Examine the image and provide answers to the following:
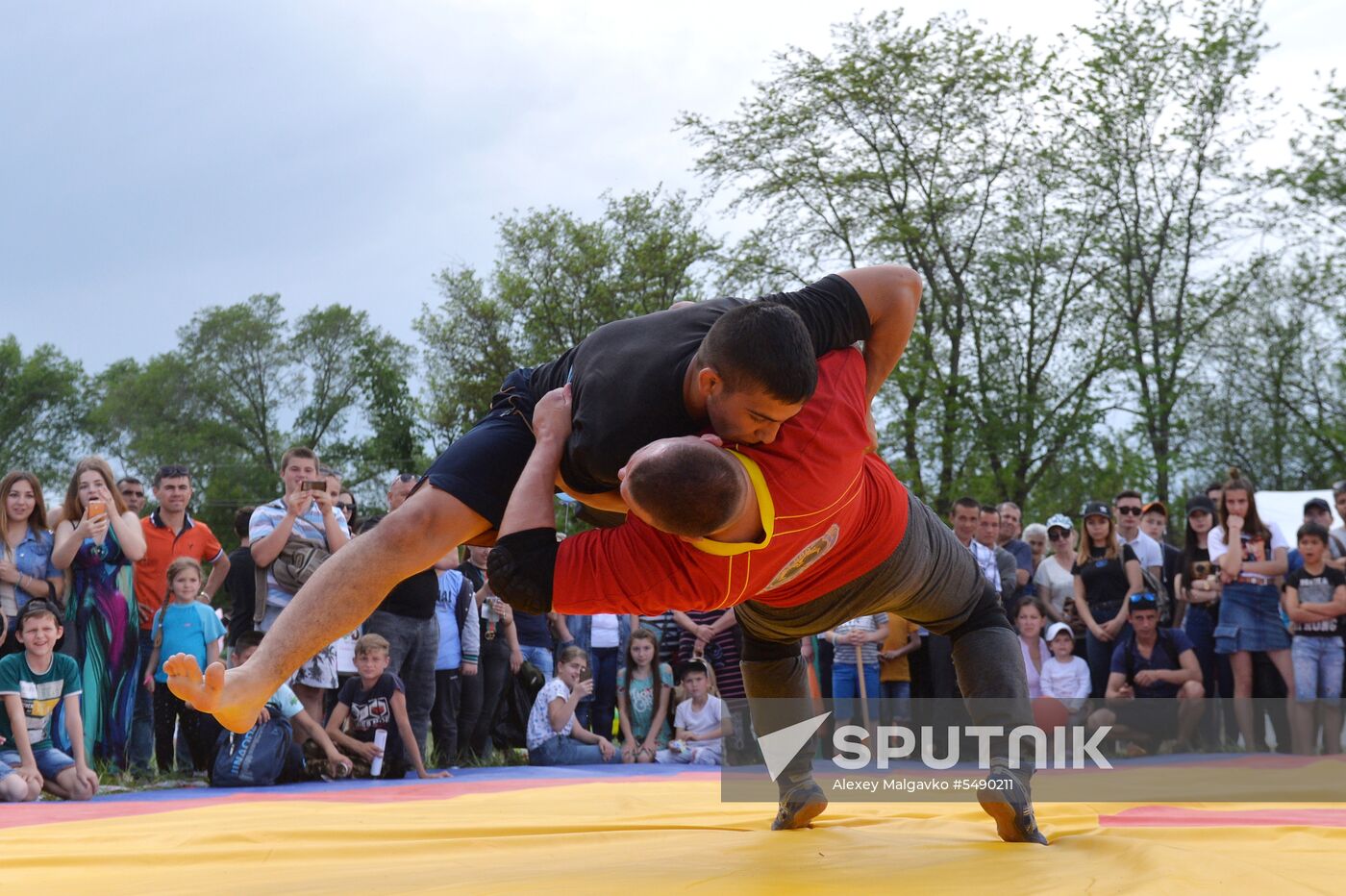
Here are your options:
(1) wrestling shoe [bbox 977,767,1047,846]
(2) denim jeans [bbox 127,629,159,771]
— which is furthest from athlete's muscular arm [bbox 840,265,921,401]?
(2) denim jeans [bbox 127,629,159,771]

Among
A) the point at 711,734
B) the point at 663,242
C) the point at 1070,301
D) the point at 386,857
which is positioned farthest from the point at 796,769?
the point at 663,242

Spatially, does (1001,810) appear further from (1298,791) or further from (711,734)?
(711,734)

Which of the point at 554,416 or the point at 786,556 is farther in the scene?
the point at 554,416

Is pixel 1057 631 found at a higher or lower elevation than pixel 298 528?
lower

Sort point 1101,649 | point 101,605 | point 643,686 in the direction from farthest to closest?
point 643,686 → point 1101,649 → point 101,605

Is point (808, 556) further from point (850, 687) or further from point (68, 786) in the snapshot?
point (850, 687)

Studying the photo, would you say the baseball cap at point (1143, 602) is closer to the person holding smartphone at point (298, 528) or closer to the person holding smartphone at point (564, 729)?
the person holding smartphone at point (564, 729)

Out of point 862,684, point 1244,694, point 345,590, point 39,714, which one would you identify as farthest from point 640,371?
point 1244,694

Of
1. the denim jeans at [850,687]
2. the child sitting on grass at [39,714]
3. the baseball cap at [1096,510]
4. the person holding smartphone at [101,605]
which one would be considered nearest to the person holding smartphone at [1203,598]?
the baseball cap at [1096,510]

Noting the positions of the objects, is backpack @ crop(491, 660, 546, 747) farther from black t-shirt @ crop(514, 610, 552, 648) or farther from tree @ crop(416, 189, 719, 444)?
tree @ crop(416, 189, 719, 444)

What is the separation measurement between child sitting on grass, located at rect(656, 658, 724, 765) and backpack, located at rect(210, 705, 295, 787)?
101 inches

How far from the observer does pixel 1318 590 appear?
23.5ft

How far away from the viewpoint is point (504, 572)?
2.76 meters

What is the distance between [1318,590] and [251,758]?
6.16 m
